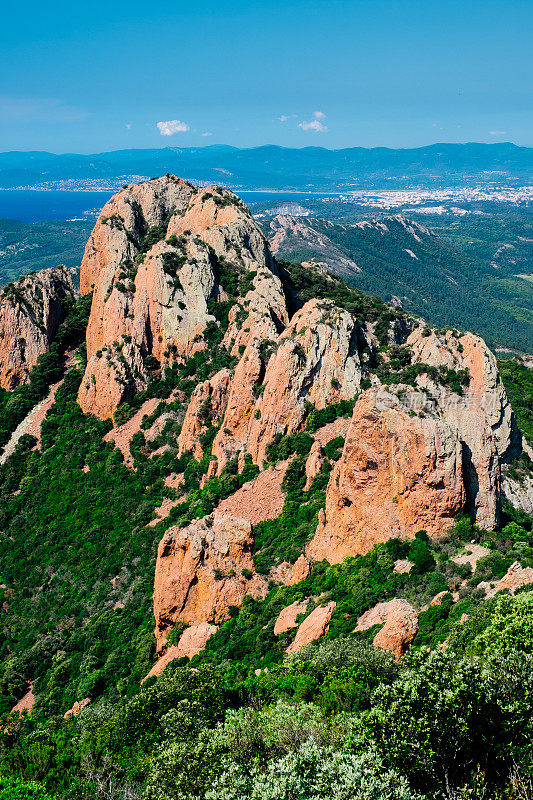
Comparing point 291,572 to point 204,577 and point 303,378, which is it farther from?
point 303,378

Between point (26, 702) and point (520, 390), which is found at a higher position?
point (520, 390)

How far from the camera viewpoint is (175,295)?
70312mm

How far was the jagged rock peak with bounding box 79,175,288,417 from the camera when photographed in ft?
Result: 226

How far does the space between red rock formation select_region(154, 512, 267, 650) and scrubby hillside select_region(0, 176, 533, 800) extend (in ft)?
0.58

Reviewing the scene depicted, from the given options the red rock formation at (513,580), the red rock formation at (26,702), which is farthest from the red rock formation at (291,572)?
the red rock formation at (26,702)

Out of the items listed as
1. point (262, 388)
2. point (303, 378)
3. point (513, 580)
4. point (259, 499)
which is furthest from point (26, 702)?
point (513, 580)

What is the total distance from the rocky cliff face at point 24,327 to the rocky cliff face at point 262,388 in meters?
7.28

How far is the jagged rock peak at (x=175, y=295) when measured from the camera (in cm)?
6894

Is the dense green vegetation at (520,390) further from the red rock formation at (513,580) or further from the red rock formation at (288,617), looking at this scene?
the red rock formation at (288,617)

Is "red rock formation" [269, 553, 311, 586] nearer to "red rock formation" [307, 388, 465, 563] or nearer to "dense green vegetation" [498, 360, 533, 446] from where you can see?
"red rock formation" [307, 388, 465, 563]

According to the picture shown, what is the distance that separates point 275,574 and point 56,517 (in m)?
29.1

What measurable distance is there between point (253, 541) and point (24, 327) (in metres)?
48.8

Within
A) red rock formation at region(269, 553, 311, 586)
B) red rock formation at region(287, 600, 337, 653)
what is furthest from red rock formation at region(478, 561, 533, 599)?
red rock formation at region(269, 553, 311, 586)

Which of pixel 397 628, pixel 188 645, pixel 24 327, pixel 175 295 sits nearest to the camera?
pixel 397 628
